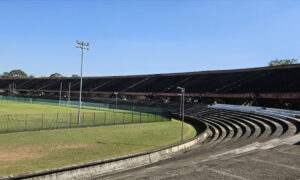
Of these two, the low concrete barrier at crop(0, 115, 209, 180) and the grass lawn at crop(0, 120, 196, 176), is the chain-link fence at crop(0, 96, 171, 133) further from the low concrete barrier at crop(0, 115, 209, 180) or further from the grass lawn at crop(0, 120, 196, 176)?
the low concrete barrier at crop(0, 115, 209, 180)

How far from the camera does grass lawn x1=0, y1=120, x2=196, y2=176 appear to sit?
13344 millimetres

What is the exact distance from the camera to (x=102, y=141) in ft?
64.5

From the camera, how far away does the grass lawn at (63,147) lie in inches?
525

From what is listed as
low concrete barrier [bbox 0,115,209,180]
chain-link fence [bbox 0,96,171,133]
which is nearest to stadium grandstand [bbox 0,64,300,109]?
chain-link fence [bbox 0,96,171,133]

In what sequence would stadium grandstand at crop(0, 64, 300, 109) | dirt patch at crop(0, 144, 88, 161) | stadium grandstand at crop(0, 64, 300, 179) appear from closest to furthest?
stadium grandstand at crop(0, 64, 300, 179) < dirt patch at crop(0, 144, 88, 161) < stadium grandstand at crop(0, 64, 300, 109)

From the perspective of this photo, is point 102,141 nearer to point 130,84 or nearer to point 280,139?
point 280,139

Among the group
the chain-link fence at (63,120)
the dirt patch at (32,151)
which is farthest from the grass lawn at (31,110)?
the dirt patch at (32,151)

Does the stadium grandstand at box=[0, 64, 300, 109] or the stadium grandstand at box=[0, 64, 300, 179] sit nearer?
the stadium grandstand at box=[0, 64, 300, 179]

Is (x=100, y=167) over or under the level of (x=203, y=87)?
under

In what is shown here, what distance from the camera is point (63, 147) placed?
17203 millimetres

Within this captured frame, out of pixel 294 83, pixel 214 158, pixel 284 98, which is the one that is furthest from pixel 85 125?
pixel 294 83

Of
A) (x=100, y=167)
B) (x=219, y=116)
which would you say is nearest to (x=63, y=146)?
(x=100, y=167)

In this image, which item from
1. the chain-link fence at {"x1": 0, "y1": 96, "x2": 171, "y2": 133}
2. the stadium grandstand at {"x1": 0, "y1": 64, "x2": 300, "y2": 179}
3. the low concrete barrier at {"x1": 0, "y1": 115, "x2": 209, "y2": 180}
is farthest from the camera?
the chain-link fence at {"x1": 0, "y1": 96, "x2": 171, "y2": 133}

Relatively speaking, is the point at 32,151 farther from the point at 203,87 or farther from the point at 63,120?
the point at 203,87
